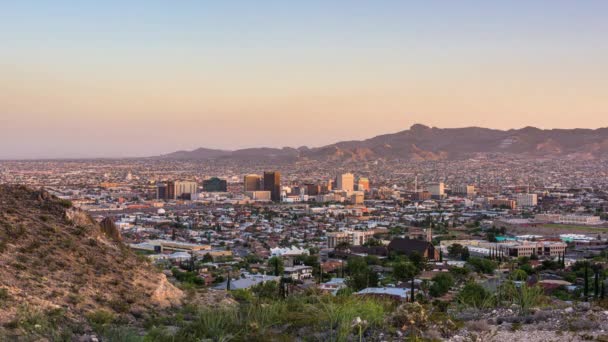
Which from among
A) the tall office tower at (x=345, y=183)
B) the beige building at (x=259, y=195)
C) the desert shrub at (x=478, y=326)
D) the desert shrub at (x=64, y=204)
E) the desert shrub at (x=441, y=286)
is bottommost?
the beige building at (x=259, y=195)

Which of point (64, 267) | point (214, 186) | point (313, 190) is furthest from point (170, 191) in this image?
point (64, 267)

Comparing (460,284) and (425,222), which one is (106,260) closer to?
(460,284)

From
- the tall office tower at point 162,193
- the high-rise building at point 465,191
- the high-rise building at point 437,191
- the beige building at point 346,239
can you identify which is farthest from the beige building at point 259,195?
the beige building at point 346,239

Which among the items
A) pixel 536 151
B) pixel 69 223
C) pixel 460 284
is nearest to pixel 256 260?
pixel 460 284

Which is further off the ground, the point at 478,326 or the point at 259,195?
the point at 478,326

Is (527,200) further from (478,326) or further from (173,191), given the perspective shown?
(478,326)

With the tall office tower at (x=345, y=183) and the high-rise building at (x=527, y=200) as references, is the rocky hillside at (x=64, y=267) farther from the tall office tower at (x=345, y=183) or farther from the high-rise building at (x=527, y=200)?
the tall office tower at (x=345, y=183)
